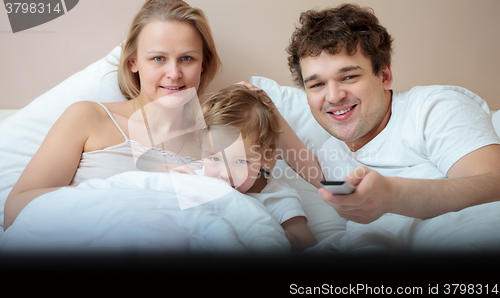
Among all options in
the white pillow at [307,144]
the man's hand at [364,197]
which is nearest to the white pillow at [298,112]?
the white pillow at [307,144]

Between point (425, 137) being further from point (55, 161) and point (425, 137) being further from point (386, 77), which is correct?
point (55, 161)

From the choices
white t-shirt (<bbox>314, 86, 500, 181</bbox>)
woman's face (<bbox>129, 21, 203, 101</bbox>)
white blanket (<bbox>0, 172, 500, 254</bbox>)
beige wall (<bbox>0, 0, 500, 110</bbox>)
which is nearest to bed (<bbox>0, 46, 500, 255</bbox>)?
white blanket (<bbox>0, 172, 500, 254</bbox>)

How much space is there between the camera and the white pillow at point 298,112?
1.20m

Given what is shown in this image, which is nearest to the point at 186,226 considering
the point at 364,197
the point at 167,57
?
the point at 364,197

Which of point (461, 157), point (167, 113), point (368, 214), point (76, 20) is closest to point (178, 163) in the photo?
point (167, 113)

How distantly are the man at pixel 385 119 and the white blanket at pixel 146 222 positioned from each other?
13.5 inches

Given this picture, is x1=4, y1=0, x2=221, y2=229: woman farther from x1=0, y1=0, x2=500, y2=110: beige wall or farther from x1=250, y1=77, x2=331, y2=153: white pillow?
x1=0, y1=0, x2=500, y2=110: beige wall

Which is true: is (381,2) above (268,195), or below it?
above

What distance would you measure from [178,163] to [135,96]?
1.09 ft

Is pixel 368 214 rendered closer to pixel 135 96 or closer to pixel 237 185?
pixel 237 185

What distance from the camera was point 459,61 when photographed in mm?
1605

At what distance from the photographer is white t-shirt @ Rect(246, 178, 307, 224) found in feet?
2.72

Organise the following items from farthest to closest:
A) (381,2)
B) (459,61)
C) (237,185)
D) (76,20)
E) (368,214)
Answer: (459,61) < (381,2) < (76,20) < (237,185) < (368,214)

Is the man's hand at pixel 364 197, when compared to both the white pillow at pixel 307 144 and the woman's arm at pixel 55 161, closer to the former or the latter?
the white pillow at pixel 307 144
